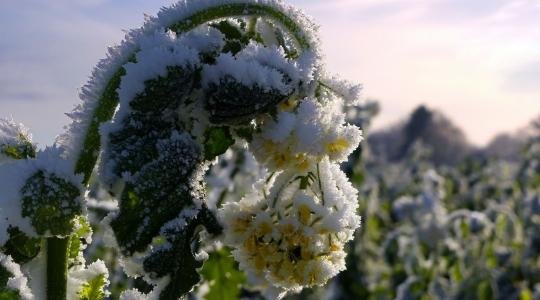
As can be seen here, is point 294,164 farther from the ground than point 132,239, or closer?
farther from the ground

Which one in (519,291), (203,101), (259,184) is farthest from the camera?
(519,291)

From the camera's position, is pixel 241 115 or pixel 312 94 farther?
pixel 312 94

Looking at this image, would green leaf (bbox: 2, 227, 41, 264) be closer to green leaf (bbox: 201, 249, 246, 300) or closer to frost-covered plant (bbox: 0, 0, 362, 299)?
frost-covered plant (bbox: 0, 0, 362, 299)

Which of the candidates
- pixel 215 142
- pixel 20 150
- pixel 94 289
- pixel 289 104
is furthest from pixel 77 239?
pixel 289 104

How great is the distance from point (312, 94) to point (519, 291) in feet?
29.8

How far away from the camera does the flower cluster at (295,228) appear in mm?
1589

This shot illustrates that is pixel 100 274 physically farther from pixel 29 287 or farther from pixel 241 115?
pixel 241 115

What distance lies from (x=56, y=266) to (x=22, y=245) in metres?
0.08

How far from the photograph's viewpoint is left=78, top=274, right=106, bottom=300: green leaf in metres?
1.79

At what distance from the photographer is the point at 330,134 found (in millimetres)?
1564

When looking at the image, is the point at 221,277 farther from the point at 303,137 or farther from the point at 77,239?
the point at 303,137

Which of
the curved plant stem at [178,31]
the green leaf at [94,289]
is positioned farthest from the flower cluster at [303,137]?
the green leaf at [94,289]

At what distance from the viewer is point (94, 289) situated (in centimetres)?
182

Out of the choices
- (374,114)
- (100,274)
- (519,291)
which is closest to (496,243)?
(519,291)
